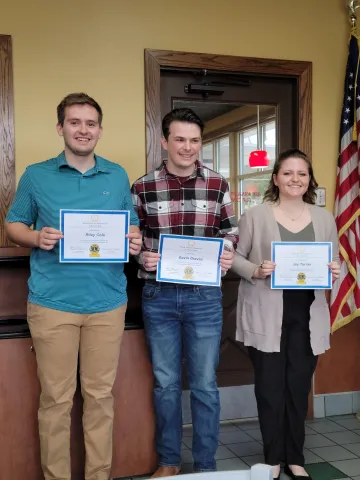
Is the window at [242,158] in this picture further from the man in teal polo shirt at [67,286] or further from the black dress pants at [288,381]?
the man in teal polo shirt at [67,286]

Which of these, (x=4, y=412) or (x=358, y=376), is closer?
(x=4, y=412)

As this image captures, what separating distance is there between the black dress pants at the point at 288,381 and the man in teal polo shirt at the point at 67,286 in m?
0.73

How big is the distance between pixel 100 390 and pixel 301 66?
2.40 m

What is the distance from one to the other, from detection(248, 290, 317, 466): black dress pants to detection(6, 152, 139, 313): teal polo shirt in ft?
2.63

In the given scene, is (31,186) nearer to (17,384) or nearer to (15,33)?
(17,384)

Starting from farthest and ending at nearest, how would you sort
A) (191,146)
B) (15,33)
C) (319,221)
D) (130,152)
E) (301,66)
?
(301,66) < (130,152) < (15,33) < (319,221) < (191,146)

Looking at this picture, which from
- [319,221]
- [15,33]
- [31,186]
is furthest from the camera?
[15,33]

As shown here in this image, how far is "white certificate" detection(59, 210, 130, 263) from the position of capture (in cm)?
208

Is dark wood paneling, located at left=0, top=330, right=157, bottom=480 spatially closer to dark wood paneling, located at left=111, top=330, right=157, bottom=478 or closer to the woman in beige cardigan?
dark wood paneling, located at left=111, top=330, right=157, bottom=478

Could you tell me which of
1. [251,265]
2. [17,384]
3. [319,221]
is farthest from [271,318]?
[17,384]

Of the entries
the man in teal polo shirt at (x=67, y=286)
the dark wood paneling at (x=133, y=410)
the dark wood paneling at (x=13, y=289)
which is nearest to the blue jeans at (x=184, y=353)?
the dark wood paneling at (x=133, y=410)

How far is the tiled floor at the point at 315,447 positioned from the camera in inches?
107

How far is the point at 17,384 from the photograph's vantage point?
2375mm

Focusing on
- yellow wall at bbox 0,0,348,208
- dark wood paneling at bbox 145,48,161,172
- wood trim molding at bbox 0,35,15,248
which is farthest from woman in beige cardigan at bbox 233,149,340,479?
wood trim molding at bbox 0,35,15,248
